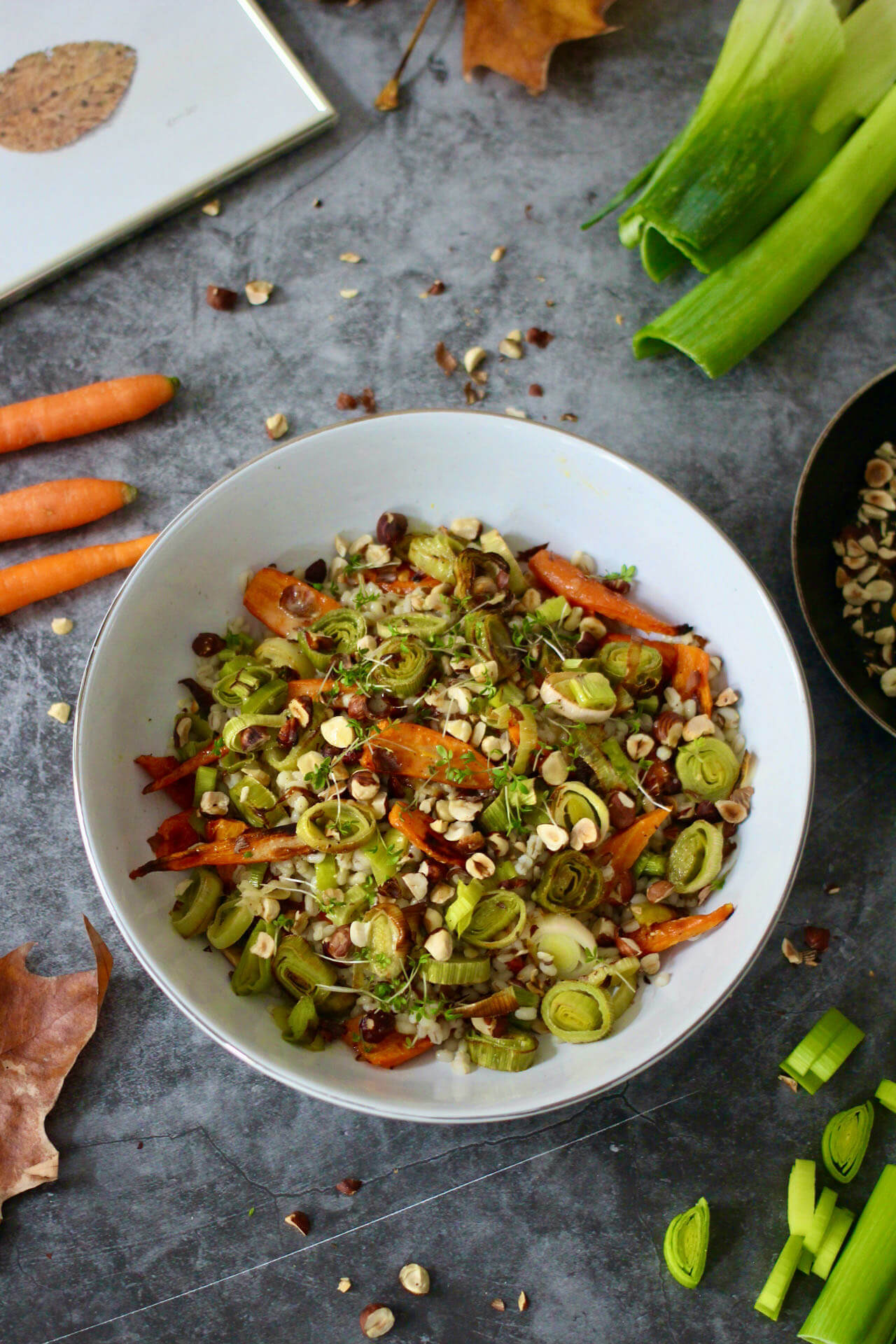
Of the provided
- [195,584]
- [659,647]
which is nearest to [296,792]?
[195,584]

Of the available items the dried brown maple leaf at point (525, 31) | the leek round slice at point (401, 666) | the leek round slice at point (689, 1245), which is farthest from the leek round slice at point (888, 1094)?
the dried brown maple leaf at point (525, 31)

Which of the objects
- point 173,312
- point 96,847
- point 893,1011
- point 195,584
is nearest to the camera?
point 96,847

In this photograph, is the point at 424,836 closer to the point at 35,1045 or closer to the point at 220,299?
the point at 35,1045

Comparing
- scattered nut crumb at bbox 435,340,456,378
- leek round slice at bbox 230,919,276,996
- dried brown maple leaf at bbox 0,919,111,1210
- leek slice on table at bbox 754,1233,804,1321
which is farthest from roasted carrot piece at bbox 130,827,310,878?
leek slice on table at bbox 754,1233,804,1321

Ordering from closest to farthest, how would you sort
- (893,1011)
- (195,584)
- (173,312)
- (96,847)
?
(96,847) < (195,584) < (893,1011) < (173,312)

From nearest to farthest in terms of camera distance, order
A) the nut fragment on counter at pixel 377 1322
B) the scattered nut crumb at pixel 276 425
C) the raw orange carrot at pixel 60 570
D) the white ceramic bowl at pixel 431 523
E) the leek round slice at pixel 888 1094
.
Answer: the white ceramic bowl at pixel 431 523
the nut fragment on counter at pixel 377 1322
the leek round slice at pixel 888 1094
the raw orange carrot at pixel 60 570
the scattered nut crumb at pixel 276 425

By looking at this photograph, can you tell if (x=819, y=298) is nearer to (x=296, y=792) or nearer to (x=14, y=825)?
(x=296, y=792)

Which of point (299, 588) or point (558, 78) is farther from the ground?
point (558, 78)

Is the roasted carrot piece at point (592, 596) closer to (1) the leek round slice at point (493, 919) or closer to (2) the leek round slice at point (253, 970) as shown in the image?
(1) the leek round slice at point (493, 919)
